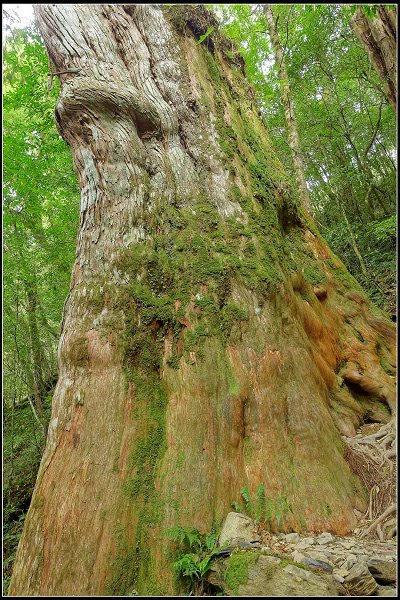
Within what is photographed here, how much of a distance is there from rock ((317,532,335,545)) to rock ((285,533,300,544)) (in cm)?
15

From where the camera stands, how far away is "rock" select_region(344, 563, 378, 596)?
2.02 metres

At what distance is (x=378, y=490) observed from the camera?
3100mm

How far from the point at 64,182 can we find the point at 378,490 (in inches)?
358

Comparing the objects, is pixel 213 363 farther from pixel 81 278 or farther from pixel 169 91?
pixel 169 91

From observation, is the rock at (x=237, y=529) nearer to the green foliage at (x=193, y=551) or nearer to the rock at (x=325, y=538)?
the green foliage at (x=193, y=551)

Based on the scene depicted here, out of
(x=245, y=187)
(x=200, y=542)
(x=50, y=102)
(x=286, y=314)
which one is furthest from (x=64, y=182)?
(x=200, y=542)

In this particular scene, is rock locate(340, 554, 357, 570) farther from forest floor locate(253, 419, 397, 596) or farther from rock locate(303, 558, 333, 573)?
rock locate(303, 558, 333, 573)

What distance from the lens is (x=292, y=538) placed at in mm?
2621

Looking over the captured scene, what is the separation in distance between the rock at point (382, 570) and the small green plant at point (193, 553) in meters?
0.95

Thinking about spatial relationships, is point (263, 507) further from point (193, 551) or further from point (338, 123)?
point (338, 123)

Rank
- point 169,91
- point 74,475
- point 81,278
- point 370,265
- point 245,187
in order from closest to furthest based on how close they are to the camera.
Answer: point 74,475 < point 81,278 < point 245,187 < point 169,91 < point 370,265

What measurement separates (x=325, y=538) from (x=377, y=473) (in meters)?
0.96

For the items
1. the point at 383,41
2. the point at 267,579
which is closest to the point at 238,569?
the point at 267,579

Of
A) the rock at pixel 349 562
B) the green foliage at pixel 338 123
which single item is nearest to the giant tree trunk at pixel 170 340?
the rock at pixel 349 562
